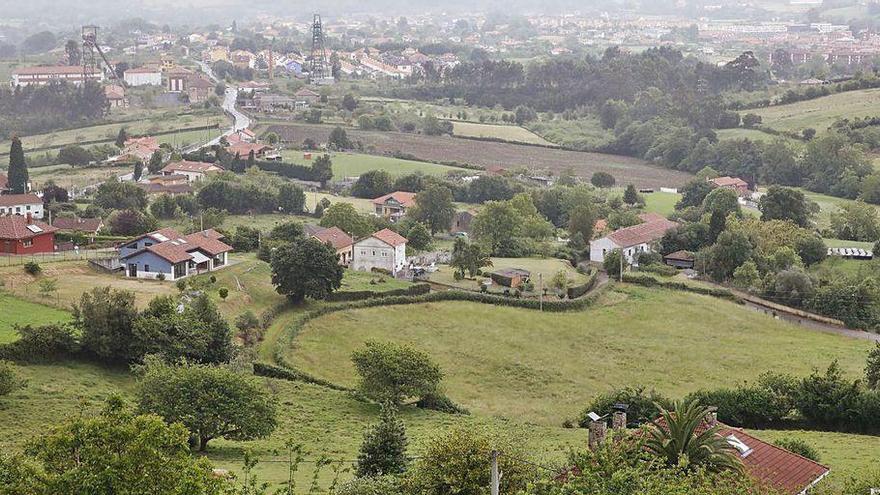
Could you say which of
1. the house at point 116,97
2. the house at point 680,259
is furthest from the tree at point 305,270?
the house at point 116,97

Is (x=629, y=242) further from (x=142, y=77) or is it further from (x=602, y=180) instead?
(x=142, y=77)

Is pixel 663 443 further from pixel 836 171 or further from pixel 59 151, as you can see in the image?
pixel 59 151

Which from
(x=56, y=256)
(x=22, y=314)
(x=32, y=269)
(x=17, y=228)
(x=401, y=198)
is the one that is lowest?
(x=401, y=198)

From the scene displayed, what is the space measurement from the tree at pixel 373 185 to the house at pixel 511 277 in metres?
22.2

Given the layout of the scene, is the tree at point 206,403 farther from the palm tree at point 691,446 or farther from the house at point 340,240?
the house at point 340,240

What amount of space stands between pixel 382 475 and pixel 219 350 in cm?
1329

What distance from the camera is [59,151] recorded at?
78062mm

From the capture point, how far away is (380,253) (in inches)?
1869

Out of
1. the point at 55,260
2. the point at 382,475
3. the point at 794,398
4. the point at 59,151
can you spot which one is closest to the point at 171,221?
the point at 55,260

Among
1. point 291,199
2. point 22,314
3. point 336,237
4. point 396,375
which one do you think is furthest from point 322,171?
point 396,375

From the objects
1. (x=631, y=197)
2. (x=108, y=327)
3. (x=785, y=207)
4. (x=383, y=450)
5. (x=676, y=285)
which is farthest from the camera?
(x=631, y=197)

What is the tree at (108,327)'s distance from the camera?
30.1 meters

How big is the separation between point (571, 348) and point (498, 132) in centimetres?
5818

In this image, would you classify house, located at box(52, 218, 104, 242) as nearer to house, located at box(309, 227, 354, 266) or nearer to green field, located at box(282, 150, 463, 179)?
house, located at box(309, 227, 354, 266)
